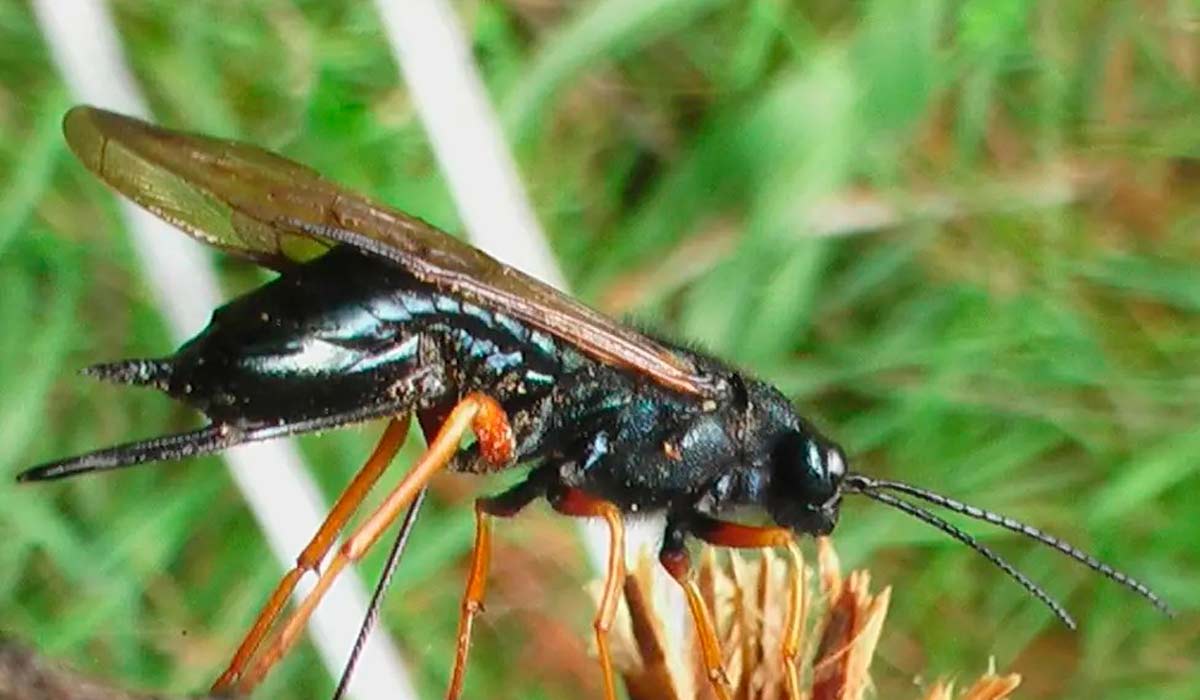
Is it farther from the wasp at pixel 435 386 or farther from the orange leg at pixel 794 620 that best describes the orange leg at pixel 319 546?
the orange leg at pixel 794 620

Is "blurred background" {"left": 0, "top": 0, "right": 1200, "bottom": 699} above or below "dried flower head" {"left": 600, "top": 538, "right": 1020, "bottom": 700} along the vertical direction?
above

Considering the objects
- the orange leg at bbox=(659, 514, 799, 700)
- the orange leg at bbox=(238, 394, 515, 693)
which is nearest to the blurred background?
the orange leg at bbox=(659, 514, 799, 700)

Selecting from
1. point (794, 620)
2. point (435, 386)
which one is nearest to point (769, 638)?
point (794, 620)

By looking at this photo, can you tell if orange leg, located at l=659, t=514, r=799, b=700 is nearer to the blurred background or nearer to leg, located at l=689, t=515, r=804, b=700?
leg, located at l=689, t=515, r=804, b=700

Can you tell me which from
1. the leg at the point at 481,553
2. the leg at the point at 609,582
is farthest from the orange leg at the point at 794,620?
the leg at the point at 481,553

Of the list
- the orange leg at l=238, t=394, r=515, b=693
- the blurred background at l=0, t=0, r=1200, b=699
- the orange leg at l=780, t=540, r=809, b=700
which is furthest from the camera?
the blurred background at l=0, t=0, r=1200, b=699

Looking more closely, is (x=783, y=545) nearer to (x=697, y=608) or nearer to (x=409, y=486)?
(x=697, y=608)

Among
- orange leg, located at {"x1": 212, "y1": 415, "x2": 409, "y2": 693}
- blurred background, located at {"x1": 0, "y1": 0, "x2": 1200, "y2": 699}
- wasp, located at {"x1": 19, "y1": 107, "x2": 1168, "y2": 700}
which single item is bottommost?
orange leg, located at {"x1": 212, "y1": 415, "x2": 409, "y2": 693}
